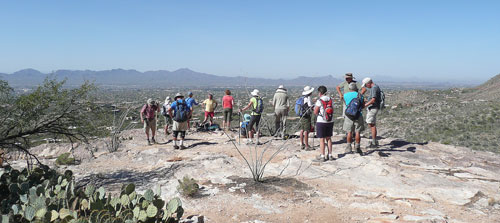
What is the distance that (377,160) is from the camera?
6746 millimetres

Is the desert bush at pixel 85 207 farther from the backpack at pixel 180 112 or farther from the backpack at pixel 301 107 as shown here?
the backpack at pixel 301 107

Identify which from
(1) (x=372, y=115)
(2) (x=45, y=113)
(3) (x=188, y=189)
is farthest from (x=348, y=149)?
(2) (x=45, y=113)

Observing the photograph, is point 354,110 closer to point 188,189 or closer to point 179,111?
point 188,189

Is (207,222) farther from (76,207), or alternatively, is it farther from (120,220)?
(76,207)

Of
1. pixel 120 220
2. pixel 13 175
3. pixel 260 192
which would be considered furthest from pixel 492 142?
pixel 13 175

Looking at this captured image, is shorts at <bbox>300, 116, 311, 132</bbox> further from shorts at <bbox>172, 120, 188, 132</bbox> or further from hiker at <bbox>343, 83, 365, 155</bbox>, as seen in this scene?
shorts at <bbox>172, 120, 188, 132</bbox>

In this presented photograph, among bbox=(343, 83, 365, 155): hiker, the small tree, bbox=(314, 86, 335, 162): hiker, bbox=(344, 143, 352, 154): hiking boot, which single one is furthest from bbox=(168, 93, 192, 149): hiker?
bbox=(344, 143, 352, 154): hiking boot

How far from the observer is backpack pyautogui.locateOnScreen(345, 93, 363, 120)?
676cm

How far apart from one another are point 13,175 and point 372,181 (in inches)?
251

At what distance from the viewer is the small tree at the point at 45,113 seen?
5277 mm

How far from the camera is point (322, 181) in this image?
5633 mm

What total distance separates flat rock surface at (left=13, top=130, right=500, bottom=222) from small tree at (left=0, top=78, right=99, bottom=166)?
47.7 inches

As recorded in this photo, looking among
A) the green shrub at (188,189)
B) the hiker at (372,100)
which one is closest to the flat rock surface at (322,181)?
the green shrub at (188,189)

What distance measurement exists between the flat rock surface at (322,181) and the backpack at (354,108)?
1.04m
